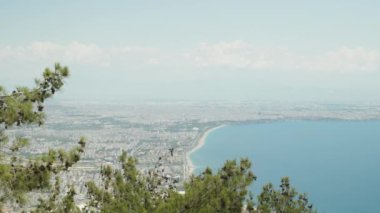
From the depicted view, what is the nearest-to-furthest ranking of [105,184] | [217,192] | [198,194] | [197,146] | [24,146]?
[24,146], [198,194], [217,192], [105,184], [197,146]

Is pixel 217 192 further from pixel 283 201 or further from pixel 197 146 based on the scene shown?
pixel 197 146

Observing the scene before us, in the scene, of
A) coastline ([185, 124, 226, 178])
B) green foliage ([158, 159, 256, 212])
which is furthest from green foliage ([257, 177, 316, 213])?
coastline ([185, 124, 226, 178])

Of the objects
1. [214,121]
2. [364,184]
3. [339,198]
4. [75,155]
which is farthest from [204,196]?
[214,121]

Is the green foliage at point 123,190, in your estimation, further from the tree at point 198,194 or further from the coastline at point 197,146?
the coastline at point 197,146

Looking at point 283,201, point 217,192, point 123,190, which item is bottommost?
A: point 283,201

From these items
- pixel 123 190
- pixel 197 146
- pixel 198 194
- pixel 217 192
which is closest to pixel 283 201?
pixel 217 192

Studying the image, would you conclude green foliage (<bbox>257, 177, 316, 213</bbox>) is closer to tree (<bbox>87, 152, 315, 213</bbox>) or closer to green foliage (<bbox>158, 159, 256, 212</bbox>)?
tree (<bbox>87, 152, 315, 213</bbox>)
